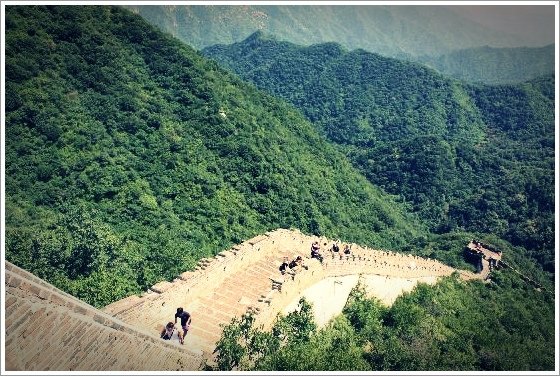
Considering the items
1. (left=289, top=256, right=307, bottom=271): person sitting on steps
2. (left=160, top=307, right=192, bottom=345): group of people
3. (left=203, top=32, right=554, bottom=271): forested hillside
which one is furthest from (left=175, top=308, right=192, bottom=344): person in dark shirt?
(left=203, top=32, right=554, bottom=271): forested hillside

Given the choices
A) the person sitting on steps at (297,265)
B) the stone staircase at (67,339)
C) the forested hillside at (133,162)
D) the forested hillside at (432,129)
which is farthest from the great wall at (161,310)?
the forested hillside at (432,129)

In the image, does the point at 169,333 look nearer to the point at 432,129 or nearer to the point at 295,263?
the point at 295,263

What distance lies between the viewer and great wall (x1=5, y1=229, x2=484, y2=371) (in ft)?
25.0

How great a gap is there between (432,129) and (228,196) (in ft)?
197

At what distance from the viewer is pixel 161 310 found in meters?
11.9

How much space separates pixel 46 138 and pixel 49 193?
4.02 metres

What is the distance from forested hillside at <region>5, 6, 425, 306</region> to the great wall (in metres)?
4.08

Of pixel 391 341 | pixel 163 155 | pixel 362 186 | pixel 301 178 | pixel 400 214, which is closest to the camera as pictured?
pixel 391 341

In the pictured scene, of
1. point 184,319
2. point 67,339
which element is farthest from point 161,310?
point 67,339

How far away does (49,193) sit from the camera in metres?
27.1

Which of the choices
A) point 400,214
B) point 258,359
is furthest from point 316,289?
point 400,214

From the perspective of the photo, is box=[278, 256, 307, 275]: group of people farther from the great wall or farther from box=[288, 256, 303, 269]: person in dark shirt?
the great wall

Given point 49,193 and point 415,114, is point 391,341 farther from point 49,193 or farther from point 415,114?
point 415,114

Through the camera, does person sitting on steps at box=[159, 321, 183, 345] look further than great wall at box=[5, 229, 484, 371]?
Yes
